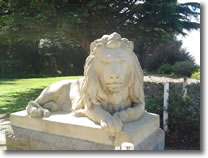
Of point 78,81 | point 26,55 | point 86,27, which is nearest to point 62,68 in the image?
point 26,55

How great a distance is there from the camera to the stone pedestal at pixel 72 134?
244cm

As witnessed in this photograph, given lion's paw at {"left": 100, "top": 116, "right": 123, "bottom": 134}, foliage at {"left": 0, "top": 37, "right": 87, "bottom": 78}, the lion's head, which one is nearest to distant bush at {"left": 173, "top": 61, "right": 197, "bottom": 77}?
foliage at {"left": 0, "top": 37, "right": 87, "bottom": 78}

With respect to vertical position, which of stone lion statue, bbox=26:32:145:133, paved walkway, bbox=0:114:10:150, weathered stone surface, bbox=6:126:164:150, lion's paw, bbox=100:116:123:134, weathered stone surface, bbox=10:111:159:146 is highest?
stone lion statue, bbox=26:32:145:133

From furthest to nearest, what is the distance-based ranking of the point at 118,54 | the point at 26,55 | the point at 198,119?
1. the point at 26,55
2. the point at 198,119
3. the point at 118,54

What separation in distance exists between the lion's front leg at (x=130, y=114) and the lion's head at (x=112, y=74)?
0.39 feet

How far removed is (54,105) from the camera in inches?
130

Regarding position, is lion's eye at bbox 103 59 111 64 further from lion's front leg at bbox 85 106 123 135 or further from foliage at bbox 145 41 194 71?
foliage at bbox 145 41 194 71

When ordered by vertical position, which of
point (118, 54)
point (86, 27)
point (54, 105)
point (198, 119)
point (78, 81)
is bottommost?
point (198, 119)

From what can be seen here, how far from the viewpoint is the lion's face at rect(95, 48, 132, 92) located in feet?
8.23

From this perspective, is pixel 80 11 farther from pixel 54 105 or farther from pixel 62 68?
pixel 62 68

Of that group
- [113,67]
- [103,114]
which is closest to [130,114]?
[103,114]

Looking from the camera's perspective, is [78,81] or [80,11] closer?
[78,81]

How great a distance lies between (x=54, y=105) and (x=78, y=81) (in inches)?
21.4

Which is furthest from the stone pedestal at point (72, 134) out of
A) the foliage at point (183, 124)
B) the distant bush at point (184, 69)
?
the distant bush at point (184, 69)
